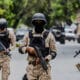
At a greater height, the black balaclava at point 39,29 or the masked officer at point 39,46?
the black balaclava at point 39,29

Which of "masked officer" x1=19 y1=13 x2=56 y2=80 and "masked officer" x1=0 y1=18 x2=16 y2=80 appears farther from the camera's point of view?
"masked officer" x1=0 y1=18 x2=16 y2=80

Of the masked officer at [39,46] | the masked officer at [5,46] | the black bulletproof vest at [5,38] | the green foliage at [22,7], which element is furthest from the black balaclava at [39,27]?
the green foliage at [22,7]

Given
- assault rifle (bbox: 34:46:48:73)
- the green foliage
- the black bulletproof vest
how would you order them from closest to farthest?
1. assault rifle (bbox: 34:46:48:73)
2. the black bulletproof vest
3. the green foliage

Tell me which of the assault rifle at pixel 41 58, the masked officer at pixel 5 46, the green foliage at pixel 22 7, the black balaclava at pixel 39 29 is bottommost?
the green foliage at pixel 22 7

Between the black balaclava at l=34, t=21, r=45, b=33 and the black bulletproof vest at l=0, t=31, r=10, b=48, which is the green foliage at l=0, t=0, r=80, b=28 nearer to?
the black bulletproof vest at l=0, t=31, r=10, b=48

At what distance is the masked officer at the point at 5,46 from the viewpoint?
1247cm

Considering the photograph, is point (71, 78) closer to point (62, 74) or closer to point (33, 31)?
point (62, 74)

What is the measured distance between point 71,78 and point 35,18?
29.2ft

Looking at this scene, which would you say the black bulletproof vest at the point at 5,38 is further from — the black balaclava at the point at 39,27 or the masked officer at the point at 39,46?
the black balaclava at the point at 39,27

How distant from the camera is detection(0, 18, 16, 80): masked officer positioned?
1247 centimetres

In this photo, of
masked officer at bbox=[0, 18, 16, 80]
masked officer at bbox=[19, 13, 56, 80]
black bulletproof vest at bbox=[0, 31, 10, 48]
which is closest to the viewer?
masked officer at bbox=[19, 13, 56, 80]

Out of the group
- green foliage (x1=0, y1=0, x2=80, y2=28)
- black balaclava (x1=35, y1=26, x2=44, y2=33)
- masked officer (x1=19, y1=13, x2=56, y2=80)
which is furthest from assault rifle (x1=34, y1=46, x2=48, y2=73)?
green foliage (x1=0, y1=0, x2=80, y2=28)

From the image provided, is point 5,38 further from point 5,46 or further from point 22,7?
point 22,7

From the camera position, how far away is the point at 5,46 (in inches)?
497
